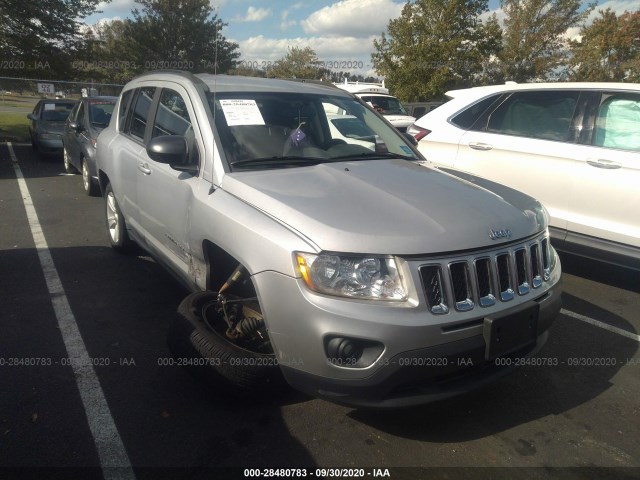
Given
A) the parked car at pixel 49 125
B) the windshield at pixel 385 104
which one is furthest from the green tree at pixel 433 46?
the parked car at pixel 49 125

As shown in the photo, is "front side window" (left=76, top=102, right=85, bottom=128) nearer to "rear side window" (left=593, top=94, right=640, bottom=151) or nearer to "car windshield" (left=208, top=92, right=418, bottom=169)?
"car windshield" (left=208, top=92, right=418, bottom=169)

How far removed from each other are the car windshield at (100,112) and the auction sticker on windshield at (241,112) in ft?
20.1

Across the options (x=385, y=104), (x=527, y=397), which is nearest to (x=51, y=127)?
(x=385, y=104)

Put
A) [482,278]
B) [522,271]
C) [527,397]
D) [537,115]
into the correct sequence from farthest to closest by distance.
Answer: [537,115] < [527,397] < [522,271] < [482,278]

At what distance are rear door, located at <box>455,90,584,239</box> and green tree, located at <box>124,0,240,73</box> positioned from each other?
29.3 meters

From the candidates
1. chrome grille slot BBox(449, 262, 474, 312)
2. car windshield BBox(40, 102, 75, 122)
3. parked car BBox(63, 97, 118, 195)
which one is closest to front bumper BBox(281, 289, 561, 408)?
chrome grille slot BBox(449, 262, 474, 312)

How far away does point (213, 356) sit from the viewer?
269 centimetres

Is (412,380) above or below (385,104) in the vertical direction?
below

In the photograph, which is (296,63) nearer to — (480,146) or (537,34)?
(537,34)

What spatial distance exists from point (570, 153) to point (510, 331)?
3033 millimetres

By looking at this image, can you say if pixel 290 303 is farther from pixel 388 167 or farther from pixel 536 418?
pixel 536 418

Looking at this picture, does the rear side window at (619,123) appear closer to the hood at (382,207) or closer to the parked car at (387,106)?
the hood at (382,207)

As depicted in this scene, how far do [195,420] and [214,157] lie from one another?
5.12 feet

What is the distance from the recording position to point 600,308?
14.6ft
